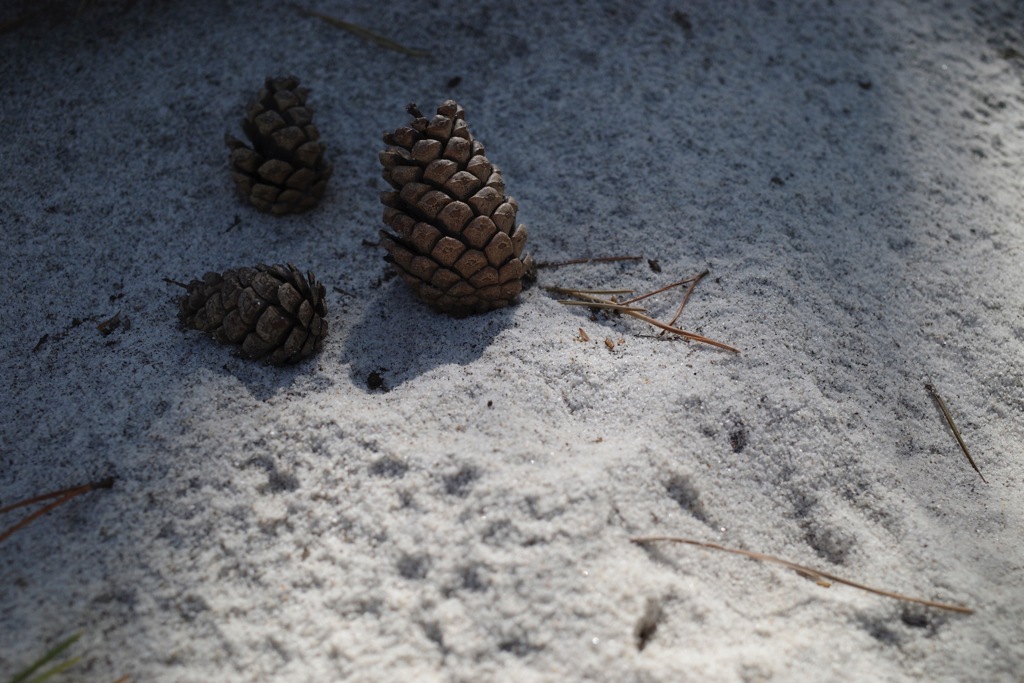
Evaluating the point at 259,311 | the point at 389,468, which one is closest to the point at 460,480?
the point at 389,468

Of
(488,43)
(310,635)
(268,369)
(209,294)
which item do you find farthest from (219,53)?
(310,635)

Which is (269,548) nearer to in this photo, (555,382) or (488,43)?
(555,382)

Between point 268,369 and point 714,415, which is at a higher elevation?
point 714,415

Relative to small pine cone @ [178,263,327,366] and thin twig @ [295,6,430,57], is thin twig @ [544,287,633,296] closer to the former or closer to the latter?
small pine cone @ [178,263,327,366]

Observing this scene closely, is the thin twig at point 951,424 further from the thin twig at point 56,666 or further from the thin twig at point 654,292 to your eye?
the thin twig at point 56,666

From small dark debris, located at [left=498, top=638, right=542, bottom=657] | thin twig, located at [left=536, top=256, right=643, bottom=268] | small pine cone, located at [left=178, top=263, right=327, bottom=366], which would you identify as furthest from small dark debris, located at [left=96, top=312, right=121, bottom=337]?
small dark debris, located at [left=498, top=638, right=542, bottom=657]

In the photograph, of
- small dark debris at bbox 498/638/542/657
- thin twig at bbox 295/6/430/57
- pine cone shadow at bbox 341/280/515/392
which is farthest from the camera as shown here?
thin twig at bbox 295/6/430/57

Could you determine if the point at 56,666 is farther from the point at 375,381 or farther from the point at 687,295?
the point at 687,295

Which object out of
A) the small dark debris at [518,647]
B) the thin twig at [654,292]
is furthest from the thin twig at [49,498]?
the thin twig at [654,292]
